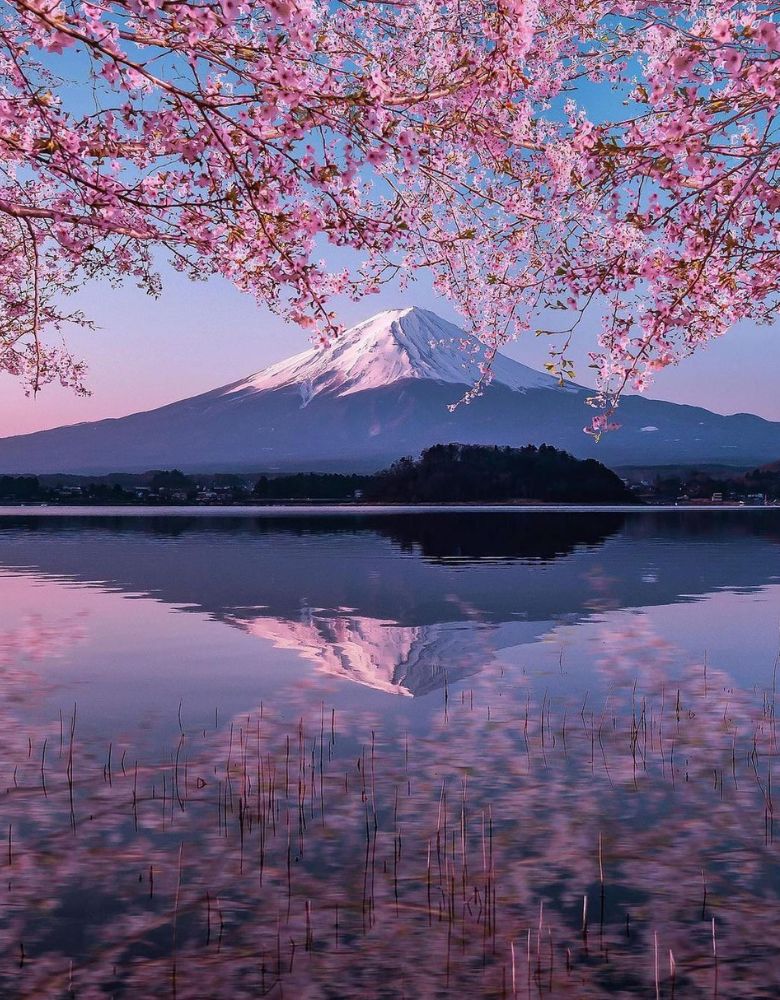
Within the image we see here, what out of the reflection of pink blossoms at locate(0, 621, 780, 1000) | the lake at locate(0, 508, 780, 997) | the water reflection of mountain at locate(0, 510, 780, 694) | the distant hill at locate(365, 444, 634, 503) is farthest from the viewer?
the distant hill at locate(365, 444, 634, 503)

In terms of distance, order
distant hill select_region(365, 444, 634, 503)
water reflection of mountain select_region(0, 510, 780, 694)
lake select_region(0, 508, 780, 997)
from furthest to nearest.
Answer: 1. distant hill select_region(365, 444, 634, 503)
2. water reflection of mountain select_region(0, 510, 780, 694)
3. lake select_region(0, 508, 780, 997)

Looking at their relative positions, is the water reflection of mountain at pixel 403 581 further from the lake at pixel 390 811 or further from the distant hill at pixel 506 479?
the distant hill at pixel 506 479

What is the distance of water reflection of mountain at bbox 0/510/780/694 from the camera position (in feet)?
64.9

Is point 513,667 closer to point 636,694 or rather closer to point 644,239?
point 636,694

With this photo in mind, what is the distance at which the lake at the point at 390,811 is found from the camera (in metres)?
6.26

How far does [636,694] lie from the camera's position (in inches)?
558

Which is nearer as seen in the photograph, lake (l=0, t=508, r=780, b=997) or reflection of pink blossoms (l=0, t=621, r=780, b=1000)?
reflection of pink blossoms (l=0, t=621, r=780, b=1000)

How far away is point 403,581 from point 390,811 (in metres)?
24.1

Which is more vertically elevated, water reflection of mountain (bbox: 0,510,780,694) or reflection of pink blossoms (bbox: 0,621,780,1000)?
reflection of pink blossoms (bbox: 0,621,780,1000)

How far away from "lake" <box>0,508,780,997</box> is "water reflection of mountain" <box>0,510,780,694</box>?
0.31 meters

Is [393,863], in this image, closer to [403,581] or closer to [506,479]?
[403,581]

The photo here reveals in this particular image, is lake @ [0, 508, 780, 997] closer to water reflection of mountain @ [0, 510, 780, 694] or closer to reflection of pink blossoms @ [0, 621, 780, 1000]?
reflection of pink blossoms @ [0, 621, 780, 1000]

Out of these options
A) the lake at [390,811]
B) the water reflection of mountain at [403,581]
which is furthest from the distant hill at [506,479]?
the lake at [390,811]

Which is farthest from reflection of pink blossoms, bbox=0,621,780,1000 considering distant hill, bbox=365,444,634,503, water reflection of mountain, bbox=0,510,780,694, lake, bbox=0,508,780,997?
distant hill, bbox=365,444,634,503
